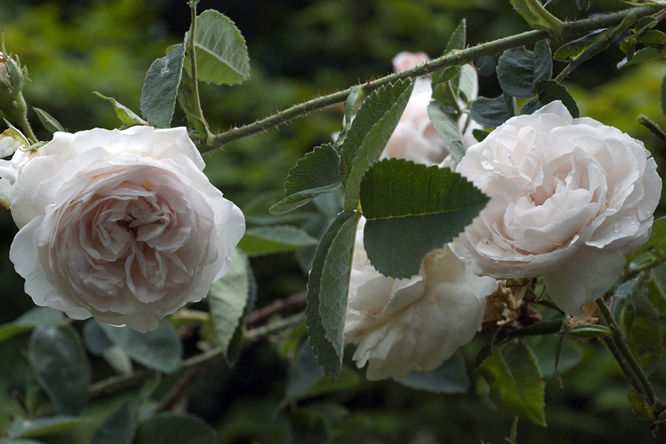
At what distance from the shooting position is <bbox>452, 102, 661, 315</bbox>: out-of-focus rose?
0.32 meters

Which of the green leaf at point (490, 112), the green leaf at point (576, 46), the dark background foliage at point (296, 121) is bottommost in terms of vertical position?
the dark background foliage at point (296, 121)

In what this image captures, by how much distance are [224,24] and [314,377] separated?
0.45m

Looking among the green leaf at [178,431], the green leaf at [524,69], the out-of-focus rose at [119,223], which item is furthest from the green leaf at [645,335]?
the green leaf at [178,431]

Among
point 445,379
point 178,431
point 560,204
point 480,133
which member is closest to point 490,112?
point 480,133

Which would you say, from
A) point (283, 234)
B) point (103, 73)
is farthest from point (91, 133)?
point (103, 73)

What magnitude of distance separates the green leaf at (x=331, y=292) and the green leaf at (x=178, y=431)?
407 mm

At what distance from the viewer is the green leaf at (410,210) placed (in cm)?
28

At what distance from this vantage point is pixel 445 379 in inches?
27.3

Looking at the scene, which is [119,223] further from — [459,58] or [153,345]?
[153,345]

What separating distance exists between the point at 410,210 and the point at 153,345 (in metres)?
0.55

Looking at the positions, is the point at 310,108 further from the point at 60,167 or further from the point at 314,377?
the point at 314,377

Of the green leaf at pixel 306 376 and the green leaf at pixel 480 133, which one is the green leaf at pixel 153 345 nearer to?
the green leaf at pixel 306 376

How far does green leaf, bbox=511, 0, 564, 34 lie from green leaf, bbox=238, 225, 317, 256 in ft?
1.19

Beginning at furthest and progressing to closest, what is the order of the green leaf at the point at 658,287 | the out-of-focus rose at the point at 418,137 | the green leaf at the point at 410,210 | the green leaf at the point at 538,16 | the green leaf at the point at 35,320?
the green leaf at the point at 35,320 → the out-of-focus rose at the point at 418,137 → the green leaf at the point at 658,287 → the green leaf at the point at 538,16 → the green leaf at the point at 410,210
